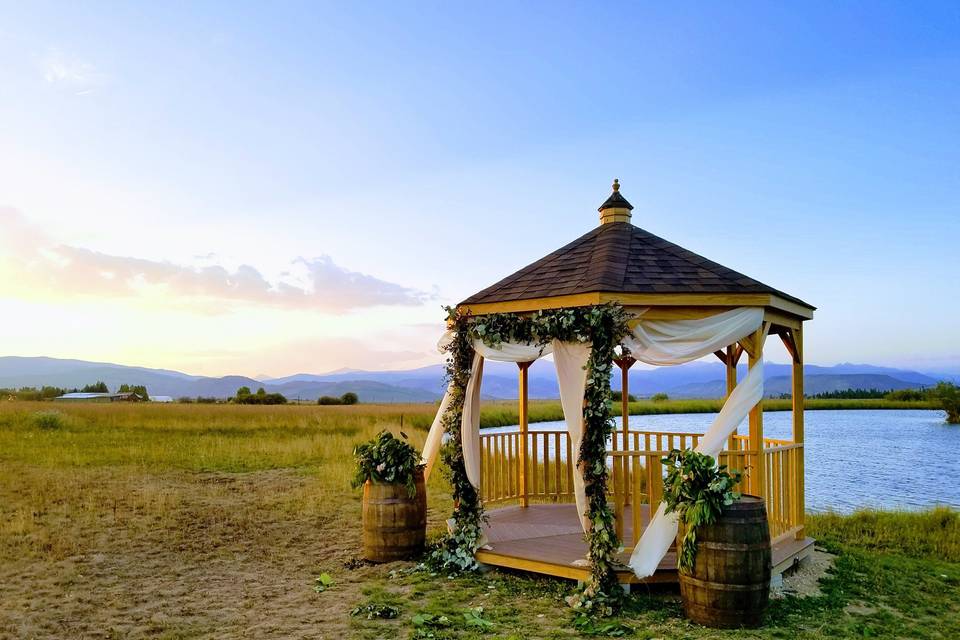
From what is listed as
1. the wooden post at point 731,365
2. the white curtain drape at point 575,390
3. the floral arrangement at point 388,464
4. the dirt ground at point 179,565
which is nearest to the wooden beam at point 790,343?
the wooden post at point 731,365

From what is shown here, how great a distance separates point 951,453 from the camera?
22.2m

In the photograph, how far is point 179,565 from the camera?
25.8ft

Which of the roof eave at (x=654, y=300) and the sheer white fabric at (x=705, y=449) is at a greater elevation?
the roof eave at (x=654, y=300)

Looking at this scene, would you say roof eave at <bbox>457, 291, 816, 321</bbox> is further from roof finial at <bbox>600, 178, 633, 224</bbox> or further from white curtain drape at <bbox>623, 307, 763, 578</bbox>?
roof finial at <bbox>600, 178, 633, 224</bbox>

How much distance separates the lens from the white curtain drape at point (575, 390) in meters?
6.32

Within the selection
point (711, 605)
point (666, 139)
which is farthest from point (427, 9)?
point (711, 605)

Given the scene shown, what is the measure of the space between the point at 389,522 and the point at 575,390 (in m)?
2.78

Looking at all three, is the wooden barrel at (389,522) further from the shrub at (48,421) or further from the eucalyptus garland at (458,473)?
the shrub at (48,421)

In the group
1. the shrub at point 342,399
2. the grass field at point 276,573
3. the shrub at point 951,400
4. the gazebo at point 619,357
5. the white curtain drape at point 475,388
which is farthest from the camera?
the shrub at point 342,399

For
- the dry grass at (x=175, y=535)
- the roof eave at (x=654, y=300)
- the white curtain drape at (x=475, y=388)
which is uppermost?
the roof eave at (x=654, y=300)

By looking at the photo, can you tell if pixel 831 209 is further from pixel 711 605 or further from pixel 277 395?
pixel 277 395

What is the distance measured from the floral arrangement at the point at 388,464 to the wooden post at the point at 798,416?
14.5 ft

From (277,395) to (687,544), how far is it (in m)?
45.4

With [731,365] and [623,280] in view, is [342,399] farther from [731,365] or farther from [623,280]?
[623,280]
